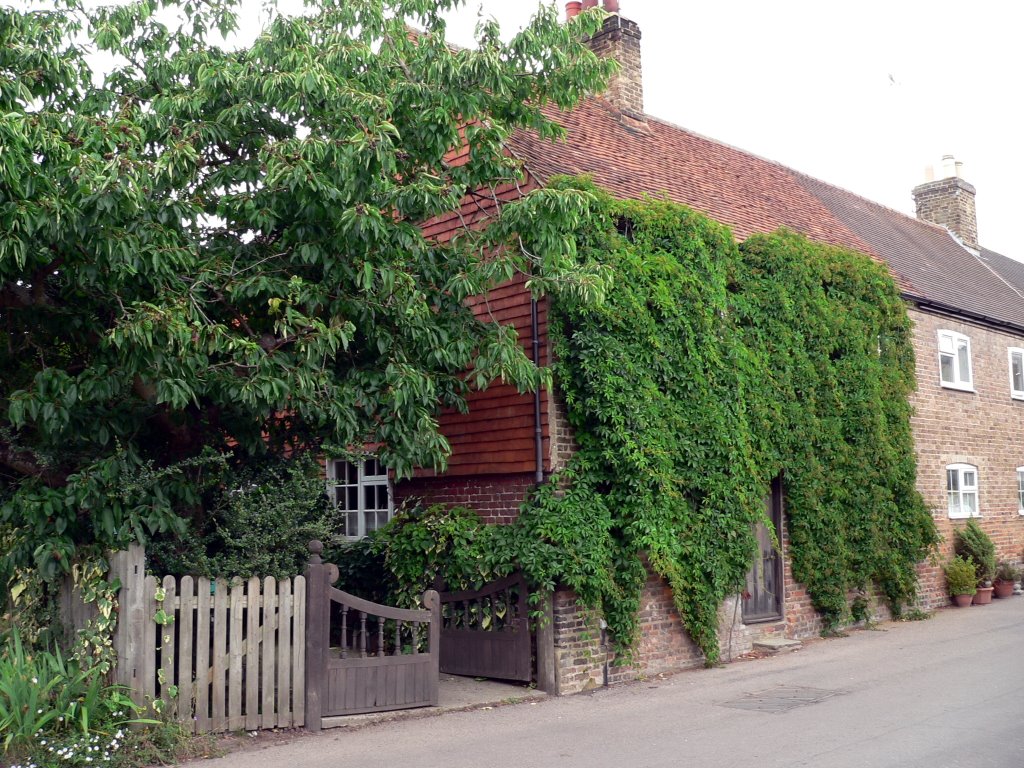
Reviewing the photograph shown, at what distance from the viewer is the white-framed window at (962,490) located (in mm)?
18578

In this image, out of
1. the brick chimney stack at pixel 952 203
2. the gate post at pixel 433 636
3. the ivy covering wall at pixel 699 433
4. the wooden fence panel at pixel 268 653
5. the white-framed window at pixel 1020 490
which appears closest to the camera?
the wooden fence panel at pixel 268 653

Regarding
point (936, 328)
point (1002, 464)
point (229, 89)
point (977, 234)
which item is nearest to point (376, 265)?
point (229, 89)

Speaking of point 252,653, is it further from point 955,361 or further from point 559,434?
point 955,361

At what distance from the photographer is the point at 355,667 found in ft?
30.1

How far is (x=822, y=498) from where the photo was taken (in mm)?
14703

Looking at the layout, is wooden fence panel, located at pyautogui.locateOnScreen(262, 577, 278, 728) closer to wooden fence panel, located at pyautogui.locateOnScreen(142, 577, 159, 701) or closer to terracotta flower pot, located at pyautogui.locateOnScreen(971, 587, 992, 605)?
wooden fence panel, located at pyautogui.locateOnScreen(142, 577, 159, 701)

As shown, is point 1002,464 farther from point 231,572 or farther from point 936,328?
point 231,572

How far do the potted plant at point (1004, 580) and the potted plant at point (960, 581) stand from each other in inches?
63.2

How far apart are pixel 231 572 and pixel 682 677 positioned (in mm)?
5519

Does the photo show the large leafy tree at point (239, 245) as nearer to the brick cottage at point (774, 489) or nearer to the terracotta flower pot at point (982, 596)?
the brick cottage at point (774, 489)

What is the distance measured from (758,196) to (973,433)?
628cm

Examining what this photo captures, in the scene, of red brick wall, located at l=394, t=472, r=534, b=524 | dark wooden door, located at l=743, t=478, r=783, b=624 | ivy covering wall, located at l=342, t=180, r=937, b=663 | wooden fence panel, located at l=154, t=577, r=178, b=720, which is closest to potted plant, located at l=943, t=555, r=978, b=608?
ivy covering wall, located at l=342, t=180, r=937, b=663

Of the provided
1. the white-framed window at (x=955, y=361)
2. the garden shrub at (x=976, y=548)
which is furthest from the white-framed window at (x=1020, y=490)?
the white-framed window at (x=955, y=361)

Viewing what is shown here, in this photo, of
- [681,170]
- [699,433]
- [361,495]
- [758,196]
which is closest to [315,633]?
[361,495]
